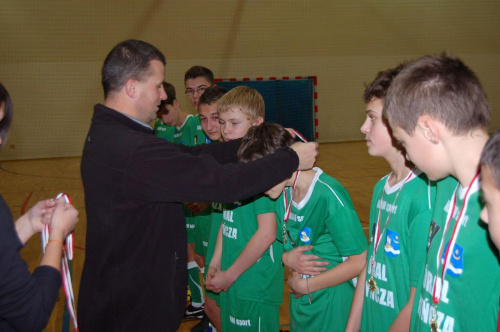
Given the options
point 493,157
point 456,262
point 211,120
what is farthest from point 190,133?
point 493,157

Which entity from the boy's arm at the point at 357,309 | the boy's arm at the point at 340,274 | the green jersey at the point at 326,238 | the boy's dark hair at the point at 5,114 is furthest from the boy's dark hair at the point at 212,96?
the boy's dark hair at the point at 5,114

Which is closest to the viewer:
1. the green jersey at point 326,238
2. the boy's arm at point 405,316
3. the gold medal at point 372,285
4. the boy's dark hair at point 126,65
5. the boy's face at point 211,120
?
the boy's arm at point 405,316

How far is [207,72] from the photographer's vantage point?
16.1 ft

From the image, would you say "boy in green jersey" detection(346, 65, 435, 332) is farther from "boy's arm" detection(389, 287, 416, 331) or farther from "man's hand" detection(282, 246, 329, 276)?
"man's hand" detection(282, 246, 329, 276)

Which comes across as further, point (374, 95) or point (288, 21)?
point (288, 21)

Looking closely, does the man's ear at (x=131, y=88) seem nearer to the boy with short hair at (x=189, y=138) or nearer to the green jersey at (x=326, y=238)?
the green jersey at (x=326, y=238)

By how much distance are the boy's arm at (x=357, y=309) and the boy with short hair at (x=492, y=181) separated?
1.04 m

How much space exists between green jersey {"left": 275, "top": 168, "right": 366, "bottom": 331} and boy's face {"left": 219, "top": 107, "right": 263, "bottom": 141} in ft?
2.28

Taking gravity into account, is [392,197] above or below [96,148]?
below

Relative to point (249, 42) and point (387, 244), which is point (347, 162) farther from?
point (387, 244)

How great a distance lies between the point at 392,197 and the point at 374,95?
0.47 meters

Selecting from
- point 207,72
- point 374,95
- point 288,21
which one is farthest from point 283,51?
point 374,95

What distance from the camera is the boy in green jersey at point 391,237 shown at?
69.8 inches

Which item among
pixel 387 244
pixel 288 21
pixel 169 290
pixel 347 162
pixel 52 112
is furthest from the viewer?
pixel 288 21
